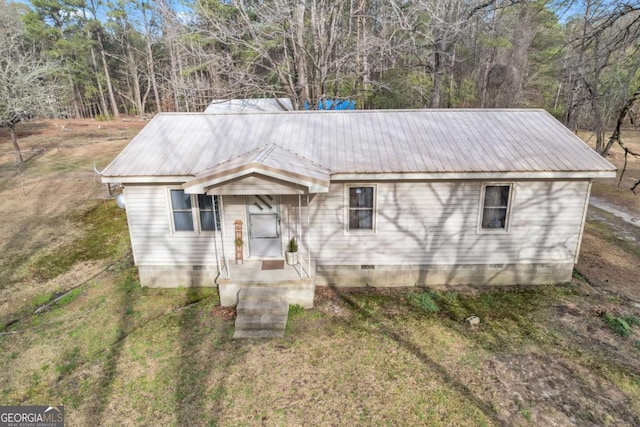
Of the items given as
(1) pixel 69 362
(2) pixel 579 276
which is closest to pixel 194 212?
(1) pixel 69 362

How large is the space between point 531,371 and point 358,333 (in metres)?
3.22

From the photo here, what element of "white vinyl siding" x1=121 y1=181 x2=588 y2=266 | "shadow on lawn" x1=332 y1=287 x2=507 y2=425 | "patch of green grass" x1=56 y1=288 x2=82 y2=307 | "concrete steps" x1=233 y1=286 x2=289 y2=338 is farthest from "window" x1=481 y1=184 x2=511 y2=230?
"patch of green grass" x1=56 y1=288 x2=82 y2=307

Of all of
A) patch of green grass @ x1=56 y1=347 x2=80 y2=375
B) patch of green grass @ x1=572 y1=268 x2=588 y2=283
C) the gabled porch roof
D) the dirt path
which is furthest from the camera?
the dirt path

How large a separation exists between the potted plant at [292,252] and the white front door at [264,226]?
40 centimetres

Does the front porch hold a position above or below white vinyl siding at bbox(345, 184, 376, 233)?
below

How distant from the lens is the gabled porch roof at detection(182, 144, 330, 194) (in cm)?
783

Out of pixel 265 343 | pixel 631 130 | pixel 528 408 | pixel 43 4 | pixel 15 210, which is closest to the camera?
pixel 528 408

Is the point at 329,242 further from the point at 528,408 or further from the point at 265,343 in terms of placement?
the point at 528,408

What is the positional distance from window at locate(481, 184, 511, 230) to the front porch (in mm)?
4444

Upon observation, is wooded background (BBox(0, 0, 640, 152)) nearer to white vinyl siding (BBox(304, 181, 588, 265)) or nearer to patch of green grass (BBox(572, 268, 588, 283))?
white vinyl siding (BBox(304, 181, 588, 265))

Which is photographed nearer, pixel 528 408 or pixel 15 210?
pixel 528 408

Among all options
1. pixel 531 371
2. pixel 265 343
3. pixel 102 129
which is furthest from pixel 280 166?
pixel 102 129

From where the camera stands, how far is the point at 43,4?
38312 mm

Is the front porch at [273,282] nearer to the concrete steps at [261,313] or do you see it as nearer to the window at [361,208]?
the concrete steps at [261,313]
